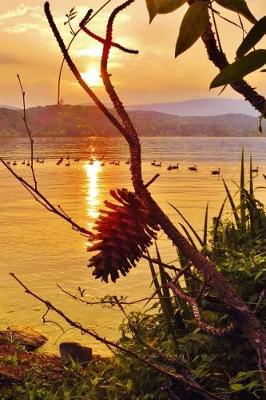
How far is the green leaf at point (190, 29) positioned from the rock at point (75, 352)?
7.45m

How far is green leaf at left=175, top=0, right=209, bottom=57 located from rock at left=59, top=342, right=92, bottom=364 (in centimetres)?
745

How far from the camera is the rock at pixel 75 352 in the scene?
801 cm

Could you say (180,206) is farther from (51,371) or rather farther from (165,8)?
(165,8)

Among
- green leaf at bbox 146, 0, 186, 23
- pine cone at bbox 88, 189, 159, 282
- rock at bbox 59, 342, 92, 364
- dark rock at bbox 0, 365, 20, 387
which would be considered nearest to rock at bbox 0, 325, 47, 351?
rock at bbox 59, 342, 92, 364

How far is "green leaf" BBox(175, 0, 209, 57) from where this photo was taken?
0.83m

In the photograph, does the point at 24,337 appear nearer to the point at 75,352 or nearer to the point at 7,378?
the point at 75,352

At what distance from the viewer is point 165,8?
0.84 metres

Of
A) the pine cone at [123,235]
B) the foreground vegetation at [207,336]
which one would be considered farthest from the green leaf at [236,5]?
the foreground vegetation at [207,336]

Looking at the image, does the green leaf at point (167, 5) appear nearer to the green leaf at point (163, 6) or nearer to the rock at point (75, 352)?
the green leaf at point (163, 6)

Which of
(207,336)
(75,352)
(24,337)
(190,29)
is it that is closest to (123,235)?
(190,29)

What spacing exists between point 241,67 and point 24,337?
9.21m

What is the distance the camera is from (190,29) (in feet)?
2.77

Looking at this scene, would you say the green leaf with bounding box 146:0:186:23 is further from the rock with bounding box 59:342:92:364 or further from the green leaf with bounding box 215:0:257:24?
the rock with bounding box 59:342:92:364

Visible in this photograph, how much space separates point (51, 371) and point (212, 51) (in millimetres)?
6230
